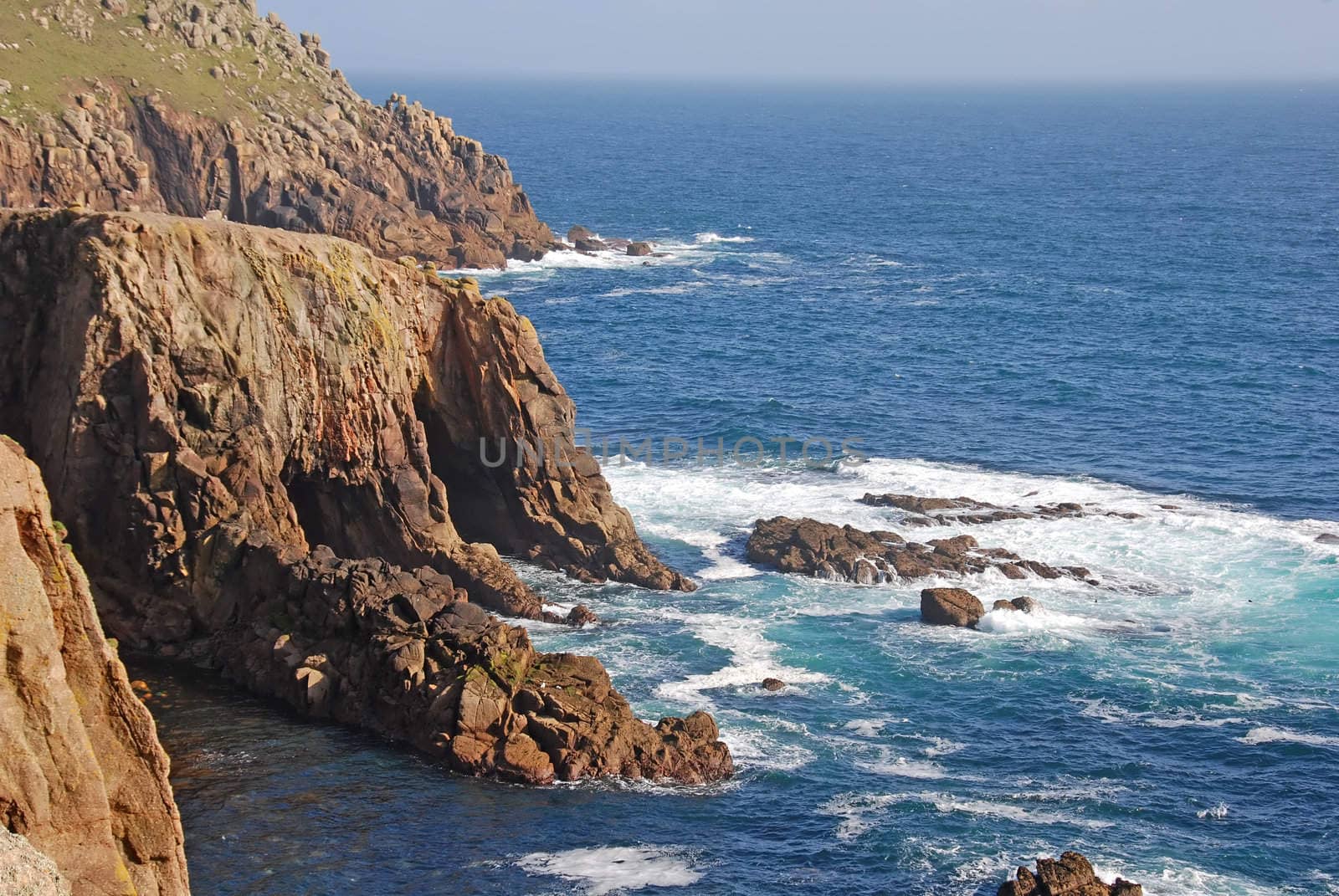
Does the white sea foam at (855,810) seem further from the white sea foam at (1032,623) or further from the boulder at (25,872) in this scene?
the boulder at (25,872)

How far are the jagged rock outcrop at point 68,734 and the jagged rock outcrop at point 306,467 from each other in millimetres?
17395

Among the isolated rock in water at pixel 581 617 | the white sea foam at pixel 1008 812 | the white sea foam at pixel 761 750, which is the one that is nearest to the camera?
the white sea foam at pixel 1008 812

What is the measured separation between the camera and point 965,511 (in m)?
79.2

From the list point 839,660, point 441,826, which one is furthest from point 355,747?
point 839,660

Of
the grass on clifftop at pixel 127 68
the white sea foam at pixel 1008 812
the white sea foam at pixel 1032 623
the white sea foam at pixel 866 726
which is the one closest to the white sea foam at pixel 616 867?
the white sea foam at pixel 1008 812

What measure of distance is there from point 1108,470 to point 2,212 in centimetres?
6031

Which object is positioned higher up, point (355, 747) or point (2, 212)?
point (2, 212)

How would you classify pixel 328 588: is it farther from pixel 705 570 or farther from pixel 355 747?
pixel 705 570

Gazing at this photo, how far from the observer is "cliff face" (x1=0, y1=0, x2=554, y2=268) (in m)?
125

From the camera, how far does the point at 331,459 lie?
206ft

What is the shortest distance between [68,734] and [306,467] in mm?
32253

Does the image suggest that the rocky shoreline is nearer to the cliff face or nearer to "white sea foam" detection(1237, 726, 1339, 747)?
"white sea foam" detection(1237, 726, 1339, 747)

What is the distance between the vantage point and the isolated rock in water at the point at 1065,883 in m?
40.9

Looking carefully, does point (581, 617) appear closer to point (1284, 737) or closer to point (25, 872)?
point (1284, 737)
